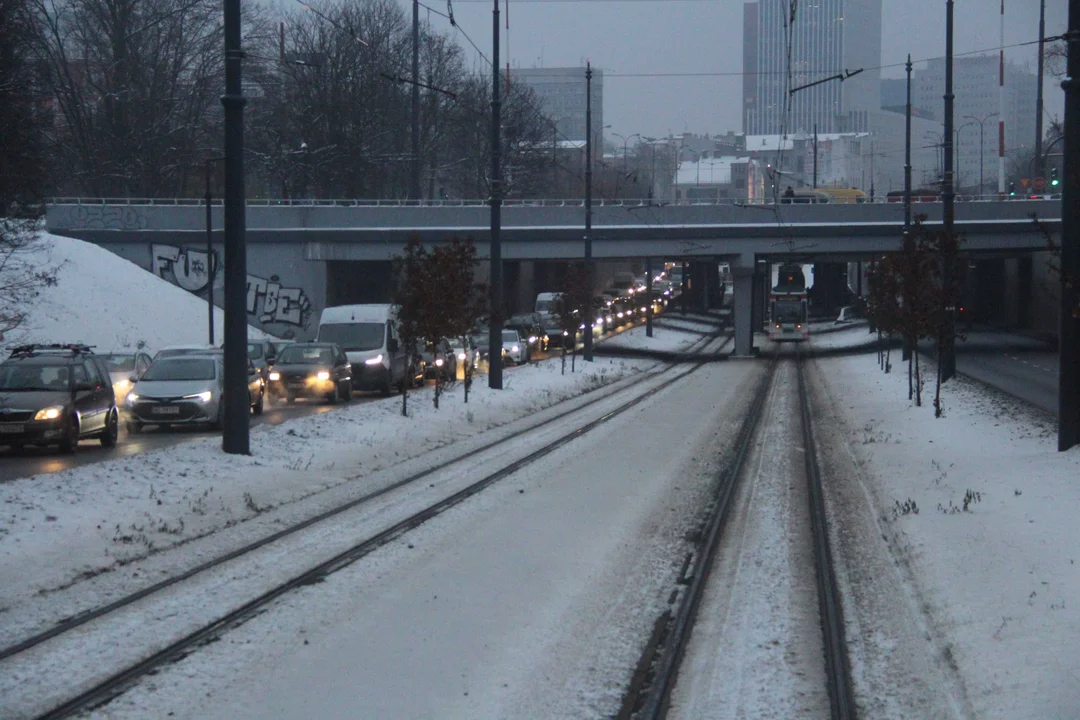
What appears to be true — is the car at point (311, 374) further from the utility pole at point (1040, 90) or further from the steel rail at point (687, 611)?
the utility pole at point (1040, 90)

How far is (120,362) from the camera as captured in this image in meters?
29.9

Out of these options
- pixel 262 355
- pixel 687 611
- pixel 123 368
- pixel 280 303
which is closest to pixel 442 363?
pixel 262 355

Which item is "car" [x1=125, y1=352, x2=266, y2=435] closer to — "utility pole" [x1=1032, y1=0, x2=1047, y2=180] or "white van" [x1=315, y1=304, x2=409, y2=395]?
"white van" [x1=315, y1=304, x2=409, y2=395]

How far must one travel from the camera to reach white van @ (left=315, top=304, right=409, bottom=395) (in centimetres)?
3162

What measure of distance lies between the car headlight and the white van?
13.1 metres

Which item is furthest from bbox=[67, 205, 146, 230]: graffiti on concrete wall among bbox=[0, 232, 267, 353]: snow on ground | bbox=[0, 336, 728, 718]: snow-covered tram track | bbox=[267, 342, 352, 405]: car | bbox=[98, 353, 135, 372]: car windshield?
bbox=[0, 336, 728, 718]: snow-covered tram track

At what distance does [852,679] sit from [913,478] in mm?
8695

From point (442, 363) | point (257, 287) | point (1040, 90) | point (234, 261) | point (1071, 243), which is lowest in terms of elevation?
point (442, 363)

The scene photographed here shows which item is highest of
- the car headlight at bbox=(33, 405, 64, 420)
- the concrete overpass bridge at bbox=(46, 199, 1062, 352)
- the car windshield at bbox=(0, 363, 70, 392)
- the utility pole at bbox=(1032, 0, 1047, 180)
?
the utility pole at bbox=(1032, 0, 1047, 180)

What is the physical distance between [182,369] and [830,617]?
17304mm

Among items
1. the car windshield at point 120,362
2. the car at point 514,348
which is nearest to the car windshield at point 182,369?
the car windshield at point 120,362

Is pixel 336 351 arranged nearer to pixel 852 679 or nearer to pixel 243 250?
pixel 243 250

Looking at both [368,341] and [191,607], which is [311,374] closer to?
[368,341]

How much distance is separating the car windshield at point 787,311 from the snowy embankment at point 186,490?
44209 millimetres
